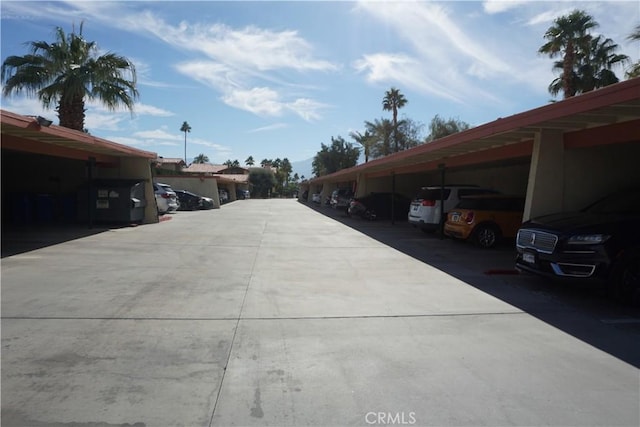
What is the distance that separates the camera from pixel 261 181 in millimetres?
87375

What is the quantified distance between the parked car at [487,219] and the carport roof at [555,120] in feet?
5.21

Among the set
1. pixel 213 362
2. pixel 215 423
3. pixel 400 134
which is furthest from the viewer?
pixel 400 134

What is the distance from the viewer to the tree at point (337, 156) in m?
74.4

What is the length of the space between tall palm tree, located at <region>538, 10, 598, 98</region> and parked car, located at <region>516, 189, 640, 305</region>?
2149cm

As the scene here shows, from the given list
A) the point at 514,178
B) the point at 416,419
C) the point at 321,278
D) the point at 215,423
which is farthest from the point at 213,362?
the point at 514,178

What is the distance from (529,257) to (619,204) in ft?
8.25

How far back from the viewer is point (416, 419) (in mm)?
3555

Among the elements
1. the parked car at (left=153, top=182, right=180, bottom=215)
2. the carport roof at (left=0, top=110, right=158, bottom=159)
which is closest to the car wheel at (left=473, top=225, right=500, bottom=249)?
the carport roof at (left=0, top=110, right=158, bottom=159)

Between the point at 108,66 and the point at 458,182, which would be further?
the point at 458,182

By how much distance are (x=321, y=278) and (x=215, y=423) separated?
5.41 m

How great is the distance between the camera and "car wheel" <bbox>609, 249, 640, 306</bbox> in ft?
22.5

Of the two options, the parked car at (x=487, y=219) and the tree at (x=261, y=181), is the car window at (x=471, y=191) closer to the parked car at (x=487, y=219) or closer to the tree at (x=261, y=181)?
the parked car at (x=487, y=219)

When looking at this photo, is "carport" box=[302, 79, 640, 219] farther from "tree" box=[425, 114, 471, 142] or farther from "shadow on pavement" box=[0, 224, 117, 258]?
"tree" box=[425, 114, 471, 142]

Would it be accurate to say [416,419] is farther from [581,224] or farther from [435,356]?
[581,224]
